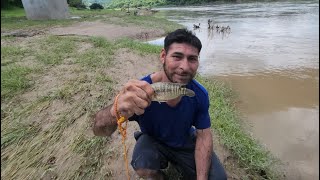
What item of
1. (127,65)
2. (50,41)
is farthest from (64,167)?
(50,41)

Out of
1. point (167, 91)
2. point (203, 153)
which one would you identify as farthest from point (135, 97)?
point (203, 153)

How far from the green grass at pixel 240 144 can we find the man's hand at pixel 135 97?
2.27 meters

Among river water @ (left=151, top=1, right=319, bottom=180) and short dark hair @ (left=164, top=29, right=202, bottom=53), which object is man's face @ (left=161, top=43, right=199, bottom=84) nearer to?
short dark hair @ (left=164, top=29, right=202, bottom=53)

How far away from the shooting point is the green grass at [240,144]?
3.84 metres

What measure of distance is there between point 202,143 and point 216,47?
35.8 feet

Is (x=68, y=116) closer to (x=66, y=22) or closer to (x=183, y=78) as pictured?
(x=183, y=78)

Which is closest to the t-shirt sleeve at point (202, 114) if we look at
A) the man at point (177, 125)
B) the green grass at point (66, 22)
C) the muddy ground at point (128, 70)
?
the man at point (177, 125)

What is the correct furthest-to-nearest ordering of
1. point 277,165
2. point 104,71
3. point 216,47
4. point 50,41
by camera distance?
point 216,47, point 50,41, point 104,71, point 277,165

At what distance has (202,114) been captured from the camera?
288cm

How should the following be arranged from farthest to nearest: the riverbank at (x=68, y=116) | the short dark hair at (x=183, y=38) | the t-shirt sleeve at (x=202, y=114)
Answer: the riverbank at (x=68, y=116) < the t-shirt sleeve at (x=202, y=114) < the short dark hair at (x=183, y=38)

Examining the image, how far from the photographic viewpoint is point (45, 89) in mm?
5641

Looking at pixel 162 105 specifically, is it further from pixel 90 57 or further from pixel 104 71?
pixel 90 57

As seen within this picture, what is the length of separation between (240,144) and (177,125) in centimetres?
169

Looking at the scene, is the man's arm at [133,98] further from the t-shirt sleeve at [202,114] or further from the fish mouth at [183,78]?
the t-shirt sleeve at [202,114]
